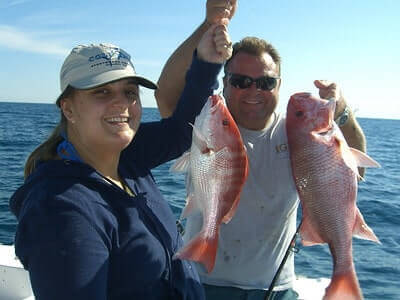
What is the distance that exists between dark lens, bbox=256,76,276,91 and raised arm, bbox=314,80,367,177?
0.27m

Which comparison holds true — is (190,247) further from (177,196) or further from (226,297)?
(177,196)

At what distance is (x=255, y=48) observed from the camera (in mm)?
2877

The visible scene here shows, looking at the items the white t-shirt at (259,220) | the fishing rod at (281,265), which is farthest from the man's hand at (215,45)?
the fishing rod at (281,265)

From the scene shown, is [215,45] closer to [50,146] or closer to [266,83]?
[266,83]

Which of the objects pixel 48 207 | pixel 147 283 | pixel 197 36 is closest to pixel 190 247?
pixel 147 283

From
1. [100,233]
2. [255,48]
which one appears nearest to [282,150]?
[255,48]

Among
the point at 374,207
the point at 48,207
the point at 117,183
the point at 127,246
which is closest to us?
the point at 48,207

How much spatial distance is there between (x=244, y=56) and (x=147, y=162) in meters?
0.92

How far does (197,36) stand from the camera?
253 cm

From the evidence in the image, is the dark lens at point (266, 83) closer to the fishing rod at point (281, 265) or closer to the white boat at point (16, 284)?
the fishing rod at point (281, 265)

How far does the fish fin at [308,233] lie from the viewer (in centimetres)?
242

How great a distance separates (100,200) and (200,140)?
0.65 metres

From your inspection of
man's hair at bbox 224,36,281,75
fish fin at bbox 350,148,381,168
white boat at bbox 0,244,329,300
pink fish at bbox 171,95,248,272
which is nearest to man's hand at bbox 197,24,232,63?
pink fish at bbox 171,95,248,272

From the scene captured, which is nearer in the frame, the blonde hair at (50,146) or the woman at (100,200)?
the woman at (100,200)
